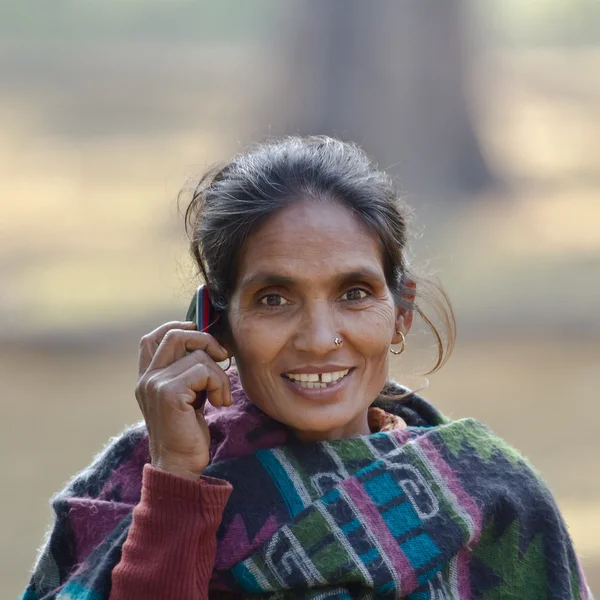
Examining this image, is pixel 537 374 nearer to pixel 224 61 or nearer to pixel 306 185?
pixel 306 185

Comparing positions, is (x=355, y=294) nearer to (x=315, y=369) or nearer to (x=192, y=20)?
(x=315, y=369)

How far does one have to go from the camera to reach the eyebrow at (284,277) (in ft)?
8.39

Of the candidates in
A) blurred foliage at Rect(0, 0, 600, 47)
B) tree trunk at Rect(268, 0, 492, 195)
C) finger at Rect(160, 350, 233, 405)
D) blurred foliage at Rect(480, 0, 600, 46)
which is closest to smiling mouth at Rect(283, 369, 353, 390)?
finger at Rect(160, 350, 233, 405)

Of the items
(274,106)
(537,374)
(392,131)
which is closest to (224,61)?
(274,106)

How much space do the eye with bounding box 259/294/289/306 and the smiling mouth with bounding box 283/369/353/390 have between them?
0.52 feet

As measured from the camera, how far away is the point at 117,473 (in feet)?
8.91

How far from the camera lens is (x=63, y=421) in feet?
25.1

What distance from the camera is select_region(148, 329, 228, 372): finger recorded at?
259cm

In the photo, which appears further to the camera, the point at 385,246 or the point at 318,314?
the point at 385,246

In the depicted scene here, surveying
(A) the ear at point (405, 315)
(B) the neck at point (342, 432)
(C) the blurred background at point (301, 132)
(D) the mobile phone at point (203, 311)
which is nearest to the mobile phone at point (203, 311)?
(D) the mobile phone at point (203, 311)

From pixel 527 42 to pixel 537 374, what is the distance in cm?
1057

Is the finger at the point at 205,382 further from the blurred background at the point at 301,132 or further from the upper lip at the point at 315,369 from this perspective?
the blurred background at the point at 301,132

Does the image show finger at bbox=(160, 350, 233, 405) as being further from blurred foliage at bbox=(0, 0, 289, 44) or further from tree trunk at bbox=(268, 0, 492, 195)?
blurred foliage at bbox=(0, 0, 289, 44)

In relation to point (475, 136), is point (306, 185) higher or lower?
higher
